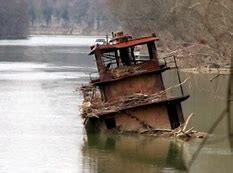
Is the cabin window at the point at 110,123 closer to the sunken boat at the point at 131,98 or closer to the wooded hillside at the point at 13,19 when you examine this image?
the sunken boat at the point at 131,98

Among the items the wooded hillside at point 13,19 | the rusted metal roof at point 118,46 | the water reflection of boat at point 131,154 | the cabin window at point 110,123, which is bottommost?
the water reflection of boat at point 131,154

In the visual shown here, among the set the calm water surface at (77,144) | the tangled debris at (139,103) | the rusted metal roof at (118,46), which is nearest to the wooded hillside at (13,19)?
the calm water surface at (77,144)

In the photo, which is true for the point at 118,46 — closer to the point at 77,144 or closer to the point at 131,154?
the point at 77,144

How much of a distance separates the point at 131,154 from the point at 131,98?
381cm

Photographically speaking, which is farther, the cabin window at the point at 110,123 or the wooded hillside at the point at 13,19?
the wooded hillside at the point at 13,19

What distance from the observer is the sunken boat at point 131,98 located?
28.3m

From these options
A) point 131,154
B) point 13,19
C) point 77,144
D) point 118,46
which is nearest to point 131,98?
point 118,46

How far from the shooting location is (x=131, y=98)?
2878cm

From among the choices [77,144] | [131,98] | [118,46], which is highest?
[118,46]

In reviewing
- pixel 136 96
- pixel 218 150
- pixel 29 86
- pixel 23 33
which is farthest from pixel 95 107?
pixel 23 33

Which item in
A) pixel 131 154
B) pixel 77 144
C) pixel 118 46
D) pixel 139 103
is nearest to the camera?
pixel 131 154

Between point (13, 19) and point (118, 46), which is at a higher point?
point (13, 19)

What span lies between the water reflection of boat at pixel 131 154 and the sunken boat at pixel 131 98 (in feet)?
2.59

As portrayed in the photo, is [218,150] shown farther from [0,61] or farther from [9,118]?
[0,61]
